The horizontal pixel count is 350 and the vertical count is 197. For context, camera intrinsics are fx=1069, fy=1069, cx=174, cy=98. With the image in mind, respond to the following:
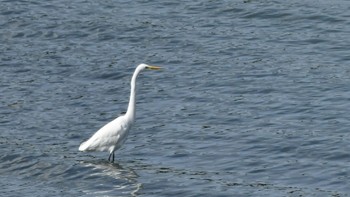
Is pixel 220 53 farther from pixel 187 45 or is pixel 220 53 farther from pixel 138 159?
pixel 138 159

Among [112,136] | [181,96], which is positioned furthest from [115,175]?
[181,96]

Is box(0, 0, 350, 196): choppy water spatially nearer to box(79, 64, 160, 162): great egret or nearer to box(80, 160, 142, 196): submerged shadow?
box(80, 160, 142, 196): submerged shadow

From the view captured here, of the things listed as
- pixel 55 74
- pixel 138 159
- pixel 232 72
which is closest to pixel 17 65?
pixel 55 74

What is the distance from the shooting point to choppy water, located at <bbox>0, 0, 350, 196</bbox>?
21531mm

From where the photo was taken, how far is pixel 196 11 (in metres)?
34.3

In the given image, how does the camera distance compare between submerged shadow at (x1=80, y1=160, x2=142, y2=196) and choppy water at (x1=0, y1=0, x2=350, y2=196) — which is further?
choppy water at (x1=0, y1=0, x2=350, y2=196)

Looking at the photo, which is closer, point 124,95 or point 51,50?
point 124,95

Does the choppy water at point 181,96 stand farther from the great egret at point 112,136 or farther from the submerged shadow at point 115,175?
the great egret at point 112,136

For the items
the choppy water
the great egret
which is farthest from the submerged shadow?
the great egret

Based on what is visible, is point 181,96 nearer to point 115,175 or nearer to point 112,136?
point 112,136

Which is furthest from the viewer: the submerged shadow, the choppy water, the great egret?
the great egret

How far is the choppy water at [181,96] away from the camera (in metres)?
21.5

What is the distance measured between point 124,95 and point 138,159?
5292 millimetres

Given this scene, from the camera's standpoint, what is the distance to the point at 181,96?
89.2 feet
